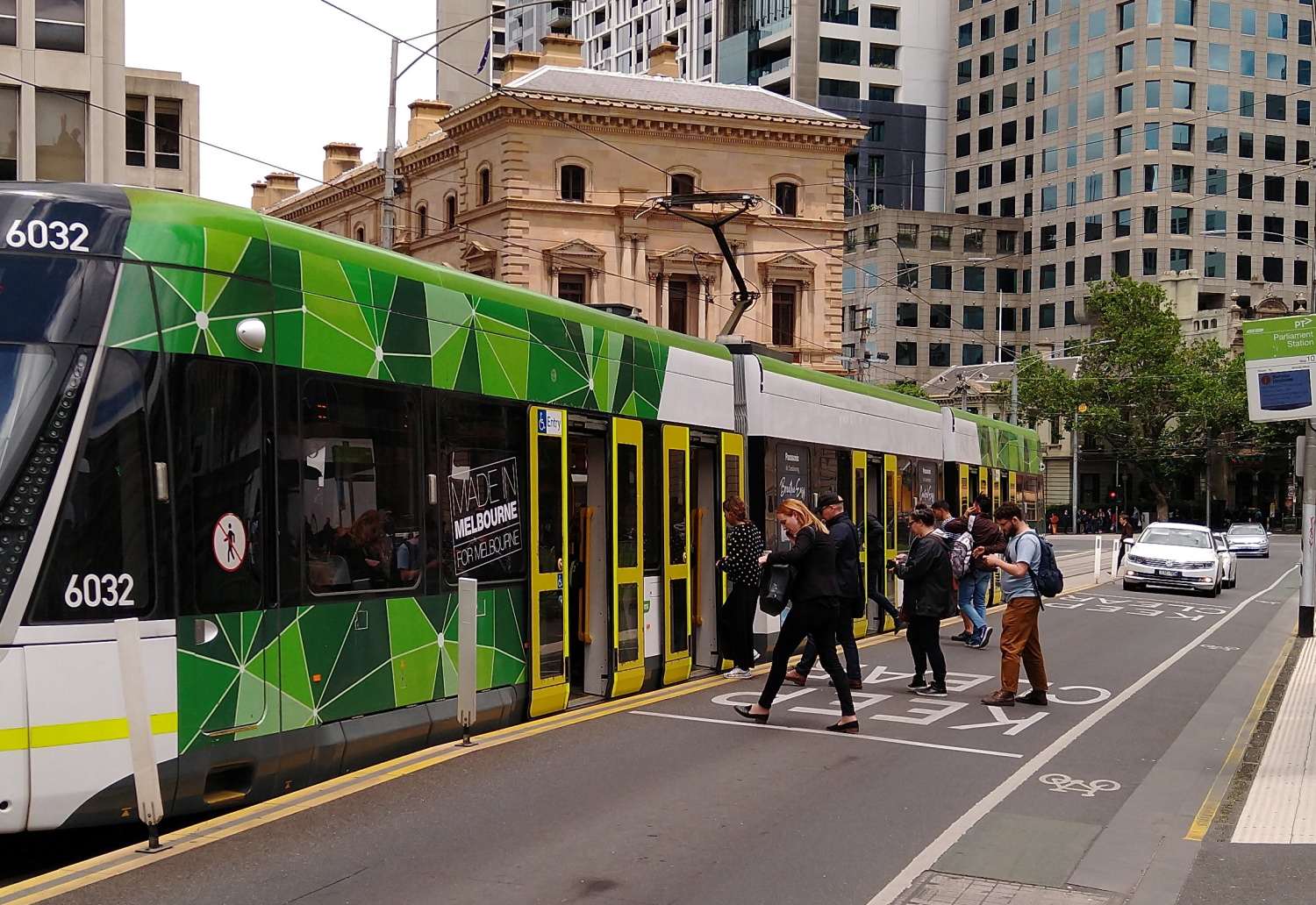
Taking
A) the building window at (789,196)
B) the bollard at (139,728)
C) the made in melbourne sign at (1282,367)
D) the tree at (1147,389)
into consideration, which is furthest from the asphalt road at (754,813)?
the tree at (1147,389)

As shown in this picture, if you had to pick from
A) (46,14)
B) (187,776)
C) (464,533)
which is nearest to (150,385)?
(187,776)

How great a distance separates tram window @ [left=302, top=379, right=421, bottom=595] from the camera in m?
8.51

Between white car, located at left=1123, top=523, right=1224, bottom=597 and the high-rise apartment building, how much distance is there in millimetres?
62930

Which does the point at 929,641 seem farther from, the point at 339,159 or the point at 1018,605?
the point at 339,159

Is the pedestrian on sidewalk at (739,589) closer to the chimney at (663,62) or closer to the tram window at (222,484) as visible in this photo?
the tram window at (222,484)

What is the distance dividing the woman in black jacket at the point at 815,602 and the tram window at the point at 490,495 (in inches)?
70.3

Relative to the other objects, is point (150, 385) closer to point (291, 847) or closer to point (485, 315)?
point (291, 847)

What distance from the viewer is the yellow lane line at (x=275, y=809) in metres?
6.52

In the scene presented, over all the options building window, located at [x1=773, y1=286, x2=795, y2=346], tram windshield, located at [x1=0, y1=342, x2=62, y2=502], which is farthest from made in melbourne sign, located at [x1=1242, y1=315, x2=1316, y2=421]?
building window, located at [x1=773, y1=286, x2=795, y2=346]

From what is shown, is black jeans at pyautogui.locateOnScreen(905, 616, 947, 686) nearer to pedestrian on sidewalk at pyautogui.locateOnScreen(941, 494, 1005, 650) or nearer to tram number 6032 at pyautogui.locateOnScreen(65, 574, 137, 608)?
pedestrian on sidewalk at pyautogui.locateOnScreen(941, 494, 1005, 650)

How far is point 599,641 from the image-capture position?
1215 cm

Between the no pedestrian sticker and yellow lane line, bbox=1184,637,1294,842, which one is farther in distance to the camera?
yellow lane line, bbox=1184,637,1294,842

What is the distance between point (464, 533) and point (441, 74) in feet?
239

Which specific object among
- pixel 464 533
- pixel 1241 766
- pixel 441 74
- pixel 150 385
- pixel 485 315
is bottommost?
pixel 1241 766
